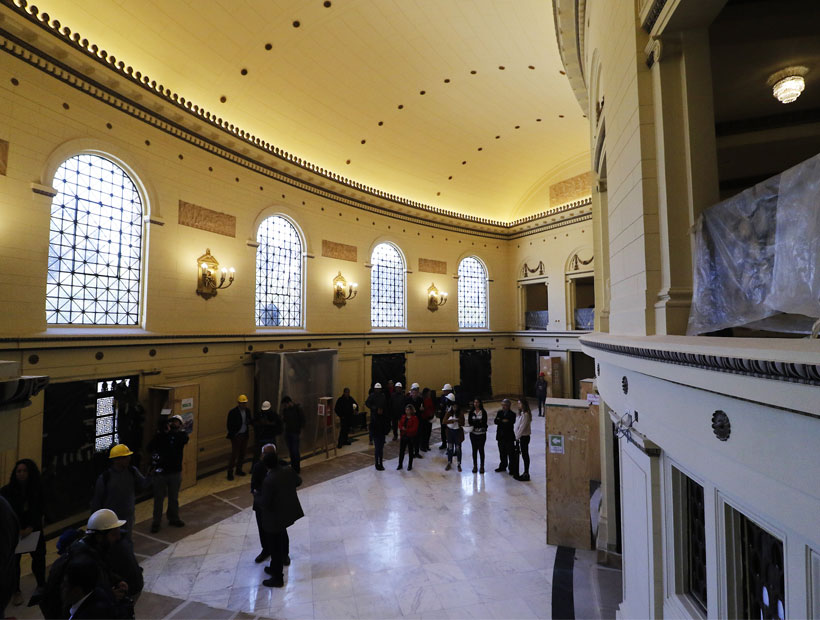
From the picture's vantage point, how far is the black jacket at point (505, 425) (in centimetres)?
818

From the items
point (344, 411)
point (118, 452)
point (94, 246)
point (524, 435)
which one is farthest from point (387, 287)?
point (118, 452)

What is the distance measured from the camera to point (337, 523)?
6457 mm

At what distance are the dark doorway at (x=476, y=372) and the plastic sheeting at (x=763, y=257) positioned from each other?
14.5m

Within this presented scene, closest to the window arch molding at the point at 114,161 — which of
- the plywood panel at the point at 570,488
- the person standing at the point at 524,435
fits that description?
the person standing at the point at 524,435

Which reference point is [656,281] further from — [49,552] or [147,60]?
[147,60]

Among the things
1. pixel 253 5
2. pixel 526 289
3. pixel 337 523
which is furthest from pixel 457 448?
pixel 526 289

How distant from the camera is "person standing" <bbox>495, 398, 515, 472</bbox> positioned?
8.18m

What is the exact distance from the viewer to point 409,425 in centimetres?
881

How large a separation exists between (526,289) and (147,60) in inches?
625

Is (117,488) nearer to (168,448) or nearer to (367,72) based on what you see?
(168,448)

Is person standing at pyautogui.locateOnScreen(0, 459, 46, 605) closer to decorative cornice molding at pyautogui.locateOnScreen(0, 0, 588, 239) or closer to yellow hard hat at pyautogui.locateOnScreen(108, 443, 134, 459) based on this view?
yellow hard hat at pyautogui.locateOnScreen(108, 443, 134, 459)

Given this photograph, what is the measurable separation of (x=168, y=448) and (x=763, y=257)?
725 cm

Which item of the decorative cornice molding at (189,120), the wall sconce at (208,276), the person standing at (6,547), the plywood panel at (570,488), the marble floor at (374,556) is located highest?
the decorative cornice molding at (189,120)

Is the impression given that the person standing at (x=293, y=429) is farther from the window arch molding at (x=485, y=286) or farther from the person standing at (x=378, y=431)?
the window arch molding at (x=485, y=286)
